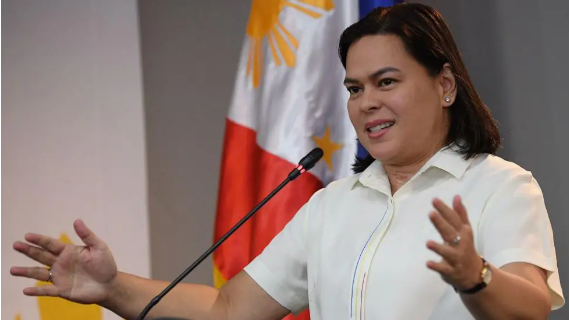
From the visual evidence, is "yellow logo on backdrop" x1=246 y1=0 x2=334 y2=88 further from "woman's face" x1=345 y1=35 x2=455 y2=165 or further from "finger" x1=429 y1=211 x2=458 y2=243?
"finger" x1=429 y1=211 x2=458 y2=243

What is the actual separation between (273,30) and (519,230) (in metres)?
1.23

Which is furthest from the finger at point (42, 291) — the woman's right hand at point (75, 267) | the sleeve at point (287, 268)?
the sleeve at point (287, 268)

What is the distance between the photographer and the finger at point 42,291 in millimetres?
1688

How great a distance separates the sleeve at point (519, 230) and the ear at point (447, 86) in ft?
0.96

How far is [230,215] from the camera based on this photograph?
2590 mm

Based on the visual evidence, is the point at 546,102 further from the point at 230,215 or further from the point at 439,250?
the point at 439,250

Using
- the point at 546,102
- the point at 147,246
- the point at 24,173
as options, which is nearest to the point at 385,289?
the point at 546,102

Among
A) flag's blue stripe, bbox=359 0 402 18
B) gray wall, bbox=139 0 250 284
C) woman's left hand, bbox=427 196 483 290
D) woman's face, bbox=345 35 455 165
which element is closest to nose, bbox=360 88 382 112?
woman's face, bbox=345 35 455 165

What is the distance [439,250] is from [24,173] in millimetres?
2224

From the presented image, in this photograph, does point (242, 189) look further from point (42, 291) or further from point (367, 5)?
point (42, 291)

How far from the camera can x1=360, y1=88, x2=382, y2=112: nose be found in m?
1.85

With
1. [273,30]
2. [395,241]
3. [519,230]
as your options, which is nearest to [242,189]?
[273,30]

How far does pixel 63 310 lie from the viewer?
3.01m

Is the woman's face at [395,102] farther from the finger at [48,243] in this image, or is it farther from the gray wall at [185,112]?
the gray wall at [185,112]
